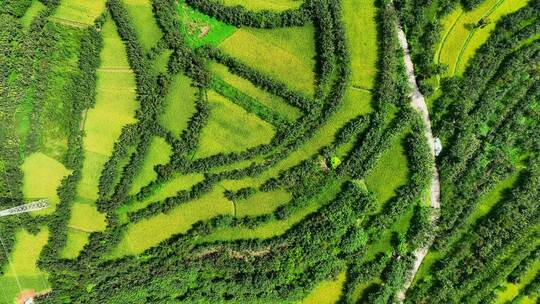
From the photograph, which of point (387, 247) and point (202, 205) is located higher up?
point (387, 247)

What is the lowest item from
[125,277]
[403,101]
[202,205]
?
[125,277]

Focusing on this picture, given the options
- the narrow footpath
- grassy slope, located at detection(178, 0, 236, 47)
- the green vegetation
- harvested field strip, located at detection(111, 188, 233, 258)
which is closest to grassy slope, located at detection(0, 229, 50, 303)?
harvested field strip, located at detection(111, 188, 233, 258)

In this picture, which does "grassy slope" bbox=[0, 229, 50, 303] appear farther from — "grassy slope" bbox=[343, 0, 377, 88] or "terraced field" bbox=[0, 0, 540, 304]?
"grassy slope" bbox=[343, 0, 377, 88]

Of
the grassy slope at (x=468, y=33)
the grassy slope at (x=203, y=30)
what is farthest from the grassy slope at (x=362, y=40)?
the grassy slope at (x=203, y=30)

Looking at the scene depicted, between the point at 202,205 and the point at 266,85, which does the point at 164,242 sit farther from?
the point at 266,85

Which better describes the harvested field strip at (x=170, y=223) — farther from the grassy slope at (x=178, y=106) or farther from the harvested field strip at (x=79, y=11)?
the harvested field strip at (x=79, y=11)

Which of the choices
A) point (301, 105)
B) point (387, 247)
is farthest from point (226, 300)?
point (301, 105)
